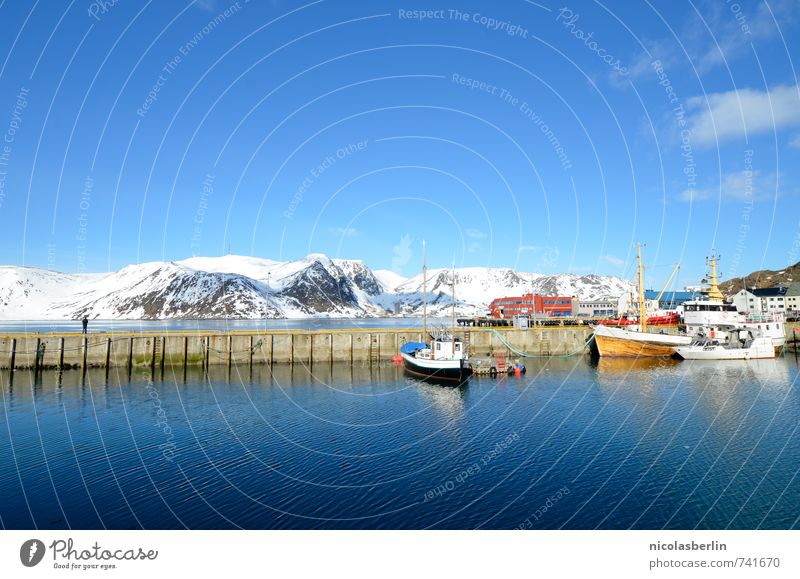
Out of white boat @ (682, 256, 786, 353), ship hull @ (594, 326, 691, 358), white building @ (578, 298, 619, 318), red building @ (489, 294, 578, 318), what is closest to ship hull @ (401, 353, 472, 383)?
ship hull @ (594, 326, 691, 358)

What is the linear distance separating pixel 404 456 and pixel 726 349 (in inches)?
2994

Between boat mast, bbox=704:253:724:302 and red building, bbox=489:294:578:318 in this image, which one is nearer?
boat mast, bbox=704:253:724:302

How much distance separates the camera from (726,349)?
76625 millimetres

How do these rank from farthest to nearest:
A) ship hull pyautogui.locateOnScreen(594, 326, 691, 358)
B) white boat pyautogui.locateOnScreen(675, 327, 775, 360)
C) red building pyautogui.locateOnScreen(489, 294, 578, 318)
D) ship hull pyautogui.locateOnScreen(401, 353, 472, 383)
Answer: red building pyautogui.locateOnScreen(489, 294, 578, 318)
ship hull pyautogui.locateOnScreen(594, 326, 691, 358)
white boat pyautogui.locateOnScreen(675, 327, 775, 360)
ship hull pyautogui.locateOnScreen(401, 353, 472, 383)

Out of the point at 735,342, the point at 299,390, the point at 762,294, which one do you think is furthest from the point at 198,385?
the point at 762,294

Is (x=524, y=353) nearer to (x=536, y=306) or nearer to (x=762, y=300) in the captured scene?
(x=536, y=306)

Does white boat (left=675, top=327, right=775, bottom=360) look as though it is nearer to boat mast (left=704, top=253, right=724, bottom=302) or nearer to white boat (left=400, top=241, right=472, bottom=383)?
boat mast (left=704, top=253, right=724, bottom=302)

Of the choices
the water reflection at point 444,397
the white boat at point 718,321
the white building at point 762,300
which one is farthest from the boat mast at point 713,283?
the white building at point 762,300

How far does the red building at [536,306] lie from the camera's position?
174375 millimetres

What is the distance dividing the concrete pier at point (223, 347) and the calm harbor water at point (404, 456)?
1565cm

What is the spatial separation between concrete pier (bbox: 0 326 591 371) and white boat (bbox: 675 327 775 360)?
63.1 ft

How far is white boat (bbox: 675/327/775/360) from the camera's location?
7550cm

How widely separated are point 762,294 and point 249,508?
21010 cm

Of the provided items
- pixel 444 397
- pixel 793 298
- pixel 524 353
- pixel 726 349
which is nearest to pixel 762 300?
pixel 793 298
